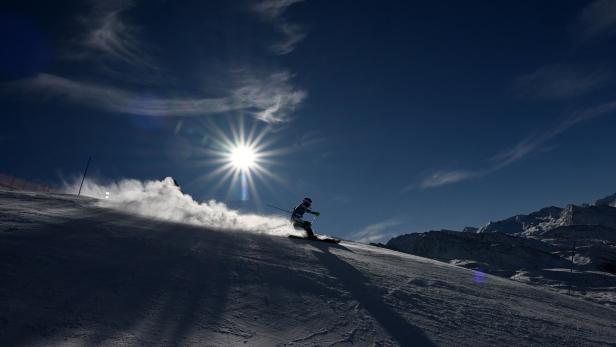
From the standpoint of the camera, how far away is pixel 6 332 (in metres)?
4.09

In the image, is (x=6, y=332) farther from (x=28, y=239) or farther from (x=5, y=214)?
(x=5, y=214)

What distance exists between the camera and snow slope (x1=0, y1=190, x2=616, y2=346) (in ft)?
15.8

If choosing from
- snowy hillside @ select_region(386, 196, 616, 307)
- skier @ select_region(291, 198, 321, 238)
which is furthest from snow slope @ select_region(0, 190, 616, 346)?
snowy hillside @ select_region(386, 196, 616, 307)

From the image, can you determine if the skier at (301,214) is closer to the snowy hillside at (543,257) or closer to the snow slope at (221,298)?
the snow slope at (221,298)

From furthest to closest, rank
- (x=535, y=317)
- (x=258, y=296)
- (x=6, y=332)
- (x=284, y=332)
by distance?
(x=535, y=317) → (x=258, y=296) → (x=284, y=332) → (x=6, y=332)

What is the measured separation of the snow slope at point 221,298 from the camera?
4.81 m

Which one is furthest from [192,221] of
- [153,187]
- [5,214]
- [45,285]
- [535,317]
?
[535,317]

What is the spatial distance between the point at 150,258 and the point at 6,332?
12.1 ft

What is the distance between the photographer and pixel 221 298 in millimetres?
6227

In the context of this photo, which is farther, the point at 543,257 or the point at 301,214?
the point at 543,257

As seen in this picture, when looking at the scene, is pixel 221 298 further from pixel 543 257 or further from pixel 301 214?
pixel 543 257

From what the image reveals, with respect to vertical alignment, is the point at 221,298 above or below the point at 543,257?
below

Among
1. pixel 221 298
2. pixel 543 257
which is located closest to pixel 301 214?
pixel 221 298

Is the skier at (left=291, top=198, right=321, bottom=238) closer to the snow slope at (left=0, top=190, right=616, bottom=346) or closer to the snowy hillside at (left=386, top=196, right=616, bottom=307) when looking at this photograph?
the snow slope at (left=0, top=190, right=616, bottom=346)
